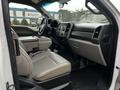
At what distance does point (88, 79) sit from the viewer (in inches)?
94.5

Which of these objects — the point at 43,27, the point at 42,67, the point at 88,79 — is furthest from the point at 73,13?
the point at 42,67

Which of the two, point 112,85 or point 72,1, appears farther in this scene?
point 72,1

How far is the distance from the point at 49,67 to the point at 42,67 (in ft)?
0.26

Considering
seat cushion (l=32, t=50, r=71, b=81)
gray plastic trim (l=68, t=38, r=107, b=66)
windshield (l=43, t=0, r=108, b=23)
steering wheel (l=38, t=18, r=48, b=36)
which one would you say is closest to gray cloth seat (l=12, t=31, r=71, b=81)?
seat cushion (l=32, t=50, r=71, b=81)

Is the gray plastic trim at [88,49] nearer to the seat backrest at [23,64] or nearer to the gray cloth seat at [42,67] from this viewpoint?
the gray cloth seat at [42,67]

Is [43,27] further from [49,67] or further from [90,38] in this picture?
[49,67]

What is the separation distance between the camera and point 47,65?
1.84 meters

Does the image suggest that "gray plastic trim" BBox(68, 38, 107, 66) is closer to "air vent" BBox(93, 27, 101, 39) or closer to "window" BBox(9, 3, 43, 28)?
"air vent" BBox(93, 27, 101, 39)

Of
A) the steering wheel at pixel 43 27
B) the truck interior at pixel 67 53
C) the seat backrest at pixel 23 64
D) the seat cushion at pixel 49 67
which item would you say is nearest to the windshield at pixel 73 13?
the truck interior at pixel 67 53

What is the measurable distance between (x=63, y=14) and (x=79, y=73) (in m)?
0.84

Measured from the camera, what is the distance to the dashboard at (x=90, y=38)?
189cm

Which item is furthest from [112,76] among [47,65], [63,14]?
[63,14]

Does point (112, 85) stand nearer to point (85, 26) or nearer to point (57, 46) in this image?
point (85, 26)

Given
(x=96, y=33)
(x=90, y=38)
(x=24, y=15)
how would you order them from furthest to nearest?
(x=24, y=15) → (x=90, y=38) → (x=96, y=33)
